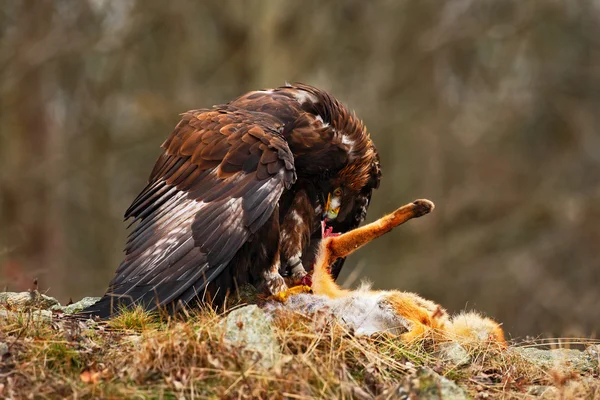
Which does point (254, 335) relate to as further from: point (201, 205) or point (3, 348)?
point (201, 205)

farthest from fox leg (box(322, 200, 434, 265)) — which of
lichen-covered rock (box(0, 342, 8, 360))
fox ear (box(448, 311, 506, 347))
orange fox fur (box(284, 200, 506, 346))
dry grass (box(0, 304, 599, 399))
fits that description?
lichen-covered rock (box(0, 342, 8, 360))

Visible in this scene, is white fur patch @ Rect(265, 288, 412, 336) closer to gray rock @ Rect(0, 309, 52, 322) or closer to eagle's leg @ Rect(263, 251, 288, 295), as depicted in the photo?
eagle's leg @ Rect(263, 251, 288, 295)

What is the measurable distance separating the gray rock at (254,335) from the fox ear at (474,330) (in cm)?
127

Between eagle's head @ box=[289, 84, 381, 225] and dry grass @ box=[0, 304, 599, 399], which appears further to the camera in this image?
eagle's head @ box=[289, 84, 381, 225]

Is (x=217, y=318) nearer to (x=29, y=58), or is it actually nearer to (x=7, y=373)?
(x=7, y=373)

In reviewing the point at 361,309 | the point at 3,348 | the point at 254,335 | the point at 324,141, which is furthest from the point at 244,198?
the point at 3,348

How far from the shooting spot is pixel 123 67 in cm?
1319

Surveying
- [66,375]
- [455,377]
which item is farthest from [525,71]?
[66,375]

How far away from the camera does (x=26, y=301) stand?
18.0 feet

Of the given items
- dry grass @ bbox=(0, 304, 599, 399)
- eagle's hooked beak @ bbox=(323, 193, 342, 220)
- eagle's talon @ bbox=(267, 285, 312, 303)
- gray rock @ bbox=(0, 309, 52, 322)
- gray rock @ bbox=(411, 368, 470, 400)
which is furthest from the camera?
eagle's hooked beak @ bbox=(323, 193, 342, 220)

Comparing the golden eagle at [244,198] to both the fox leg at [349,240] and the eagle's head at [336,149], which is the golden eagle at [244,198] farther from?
the fox leg at [349,240]

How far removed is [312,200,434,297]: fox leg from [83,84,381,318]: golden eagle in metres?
0.16

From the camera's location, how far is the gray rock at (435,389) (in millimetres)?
3949

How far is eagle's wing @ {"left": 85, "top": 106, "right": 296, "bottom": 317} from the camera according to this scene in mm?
5129
